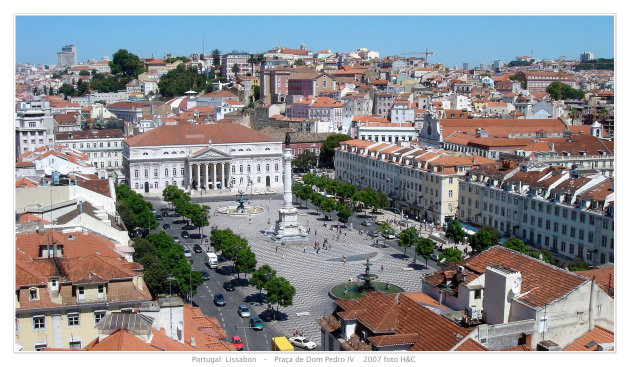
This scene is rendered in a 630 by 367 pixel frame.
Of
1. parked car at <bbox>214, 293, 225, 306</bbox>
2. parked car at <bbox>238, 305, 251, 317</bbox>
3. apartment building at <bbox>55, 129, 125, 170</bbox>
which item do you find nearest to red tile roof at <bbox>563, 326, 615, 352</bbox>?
parked car at <bbox>238, 305, 251, 317</bbox>

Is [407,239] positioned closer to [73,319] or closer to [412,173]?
[412,173]

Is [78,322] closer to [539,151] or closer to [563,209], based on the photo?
[563,209]

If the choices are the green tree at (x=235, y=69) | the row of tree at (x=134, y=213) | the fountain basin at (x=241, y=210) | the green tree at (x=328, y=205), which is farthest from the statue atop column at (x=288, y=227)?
the green tree at (x=235, y=69)

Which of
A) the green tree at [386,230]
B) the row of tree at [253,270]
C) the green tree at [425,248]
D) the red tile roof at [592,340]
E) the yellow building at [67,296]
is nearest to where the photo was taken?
the red tile roof at [592,340]

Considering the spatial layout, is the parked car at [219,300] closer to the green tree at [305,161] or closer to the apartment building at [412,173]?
the apartment building at [412,173]

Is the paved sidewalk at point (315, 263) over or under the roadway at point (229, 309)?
over

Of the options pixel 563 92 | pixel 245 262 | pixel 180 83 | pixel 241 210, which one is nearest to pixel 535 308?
pixel 245 262
